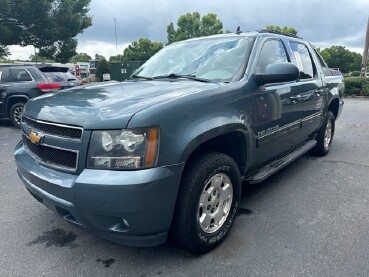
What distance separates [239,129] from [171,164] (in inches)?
34.3

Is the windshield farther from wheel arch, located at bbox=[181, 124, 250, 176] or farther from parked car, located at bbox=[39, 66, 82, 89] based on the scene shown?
parked car, located at bbox=[39, 66, 82, 89]

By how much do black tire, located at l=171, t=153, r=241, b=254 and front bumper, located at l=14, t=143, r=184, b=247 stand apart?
12 centimetres

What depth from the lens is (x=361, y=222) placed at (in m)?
3.18

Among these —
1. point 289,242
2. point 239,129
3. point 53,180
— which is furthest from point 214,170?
point 53,180

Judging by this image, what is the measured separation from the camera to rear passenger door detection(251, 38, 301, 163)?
10.3 ft

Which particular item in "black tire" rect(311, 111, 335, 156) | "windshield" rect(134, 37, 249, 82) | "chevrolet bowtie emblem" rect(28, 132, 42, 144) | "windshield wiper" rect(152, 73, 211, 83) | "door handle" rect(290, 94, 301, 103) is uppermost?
"windshield" rect(134, 37, 249, 82)

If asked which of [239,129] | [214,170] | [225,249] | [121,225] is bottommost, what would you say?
[225,249]

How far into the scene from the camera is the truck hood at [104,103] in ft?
7.23

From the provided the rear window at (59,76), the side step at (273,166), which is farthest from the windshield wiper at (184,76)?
the rear window at (59,76)

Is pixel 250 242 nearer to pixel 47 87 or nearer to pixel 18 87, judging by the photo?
pixel 47 87

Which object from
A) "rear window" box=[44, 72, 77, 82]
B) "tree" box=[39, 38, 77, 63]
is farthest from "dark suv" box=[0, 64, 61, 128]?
"tree" box=[39, 38, 77, 63]

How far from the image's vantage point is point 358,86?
56.8ft

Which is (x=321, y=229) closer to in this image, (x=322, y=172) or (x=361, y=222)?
(x=361, y=222)

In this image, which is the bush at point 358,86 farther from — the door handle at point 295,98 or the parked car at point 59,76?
the door handle at point 295,98
